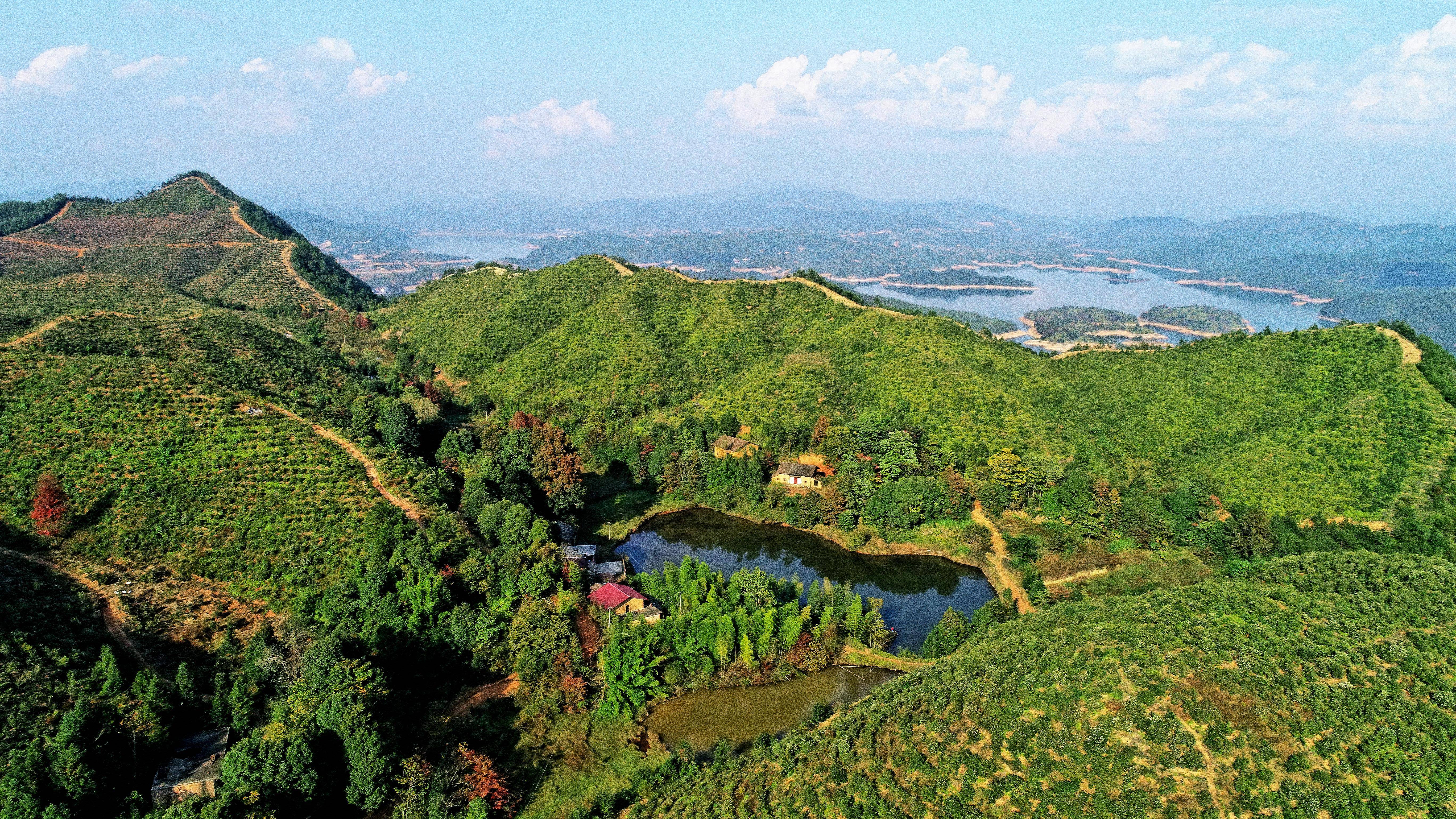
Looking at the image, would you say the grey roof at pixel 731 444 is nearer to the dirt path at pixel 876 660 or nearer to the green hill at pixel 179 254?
the dirt path at pixel 876 660

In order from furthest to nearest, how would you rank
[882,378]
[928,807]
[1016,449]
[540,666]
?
[882,378] < [1016,449] < [540,666] < [928,807]

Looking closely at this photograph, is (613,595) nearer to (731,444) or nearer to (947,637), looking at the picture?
(947,637)

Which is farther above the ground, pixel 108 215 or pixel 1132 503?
pixel 108 215

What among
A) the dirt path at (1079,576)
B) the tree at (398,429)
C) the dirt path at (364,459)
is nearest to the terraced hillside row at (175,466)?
the dirt path at (364,459)

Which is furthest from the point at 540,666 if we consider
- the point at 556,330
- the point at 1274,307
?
the point at 1274,307

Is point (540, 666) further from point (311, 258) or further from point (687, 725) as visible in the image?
point (311, 258)

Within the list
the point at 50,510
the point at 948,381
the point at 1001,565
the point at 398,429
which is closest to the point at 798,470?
the point at 948,381

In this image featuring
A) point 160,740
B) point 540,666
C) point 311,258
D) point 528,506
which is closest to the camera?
point 160,740
